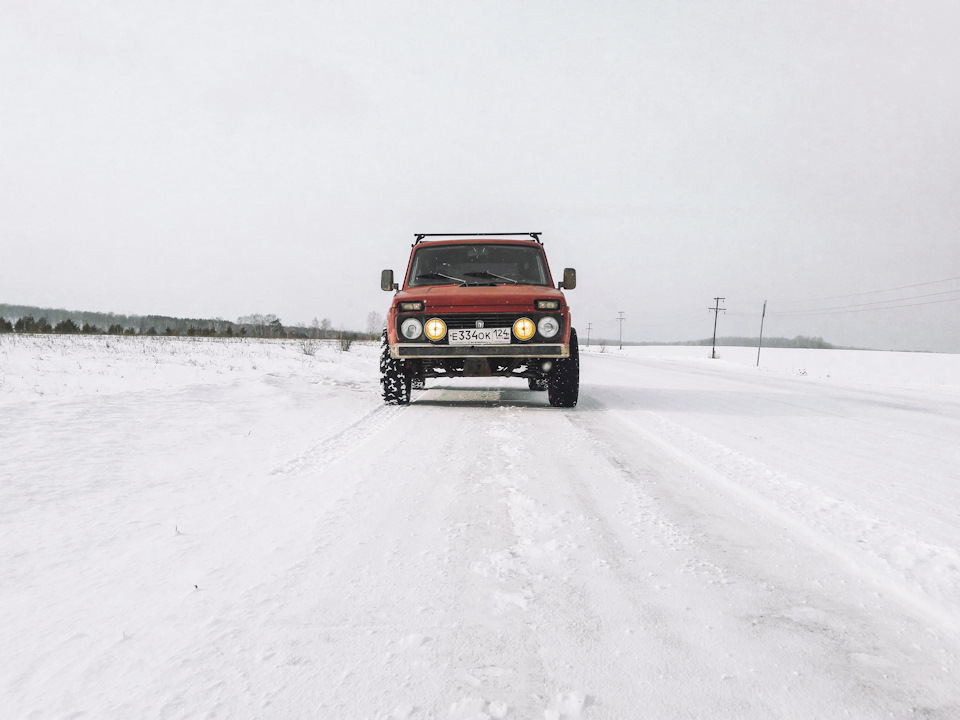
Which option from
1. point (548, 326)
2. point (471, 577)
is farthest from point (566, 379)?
point (471, 577)

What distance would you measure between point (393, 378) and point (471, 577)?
414cm

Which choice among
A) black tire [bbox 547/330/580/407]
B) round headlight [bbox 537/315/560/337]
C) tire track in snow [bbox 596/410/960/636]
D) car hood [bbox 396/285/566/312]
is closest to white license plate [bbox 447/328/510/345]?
car hood [bbox 396/285/566/312]

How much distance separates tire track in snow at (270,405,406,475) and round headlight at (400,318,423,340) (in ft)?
2.71

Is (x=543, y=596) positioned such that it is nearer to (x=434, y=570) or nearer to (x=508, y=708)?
(x=434, y=570)

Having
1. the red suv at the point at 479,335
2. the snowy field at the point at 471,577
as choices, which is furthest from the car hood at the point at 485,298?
the snowy field at the point at 471,577

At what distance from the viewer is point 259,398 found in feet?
18.3

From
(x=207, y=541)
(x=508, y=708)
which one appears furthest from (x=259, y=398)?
(x=508, y=708)

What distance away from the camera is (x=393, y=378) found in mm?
5656

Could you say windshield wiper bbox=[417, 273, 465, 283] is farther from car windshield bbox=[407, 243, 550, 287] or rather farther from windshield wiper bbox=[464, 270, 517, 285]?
windshield wiper bbox=[464, 270, 517, 285]

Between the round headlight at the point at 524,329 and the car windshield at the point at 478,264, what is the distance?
1.02 meters

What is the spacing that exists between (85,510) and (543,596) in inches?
79.4

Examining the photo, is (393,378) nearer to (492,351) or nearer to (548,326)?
(492,351)

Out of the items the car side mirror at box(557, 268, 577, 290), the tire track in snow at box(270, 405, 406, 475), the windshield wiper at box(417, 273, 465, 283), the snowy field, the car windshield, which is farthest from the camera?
the car side mirror at box(557, 268, 577, 290)

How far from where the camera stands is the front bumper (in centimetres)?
525
